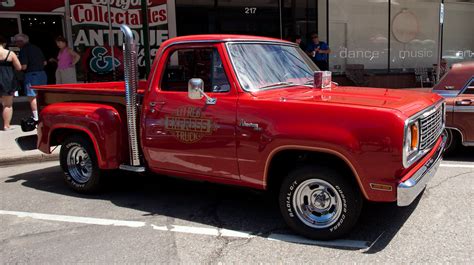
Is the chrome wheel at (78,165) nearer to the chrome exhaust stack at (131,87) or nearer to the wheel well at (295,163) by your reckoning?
the chrome exhaust stack at (131,87)

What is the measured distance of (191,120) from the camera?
4453 millimetres

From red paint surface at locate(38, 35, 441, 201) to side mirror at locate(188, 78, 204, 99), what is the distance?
0.83 ft

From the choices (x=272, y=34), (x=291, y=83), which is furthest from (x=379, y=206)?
(x=272, y=34)

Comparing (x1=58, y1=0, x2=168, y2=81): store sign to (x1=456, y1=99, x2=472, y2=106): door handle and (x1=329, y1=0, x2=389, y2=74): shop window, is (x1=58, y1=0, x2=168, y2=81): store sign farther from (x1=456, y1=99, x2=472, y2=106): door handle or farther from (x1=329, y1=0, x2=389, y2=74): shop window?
(x1=456, y1=99, x2=472, y2=106): door handle

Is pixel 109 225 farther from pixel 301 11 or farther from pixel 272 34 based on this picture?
pixel 301 11

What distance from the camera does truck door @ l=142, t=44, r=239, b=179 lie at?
14.0 feet

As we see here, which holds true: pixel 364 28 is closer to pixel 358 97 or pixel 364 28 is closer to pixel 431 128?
pixel 431 128

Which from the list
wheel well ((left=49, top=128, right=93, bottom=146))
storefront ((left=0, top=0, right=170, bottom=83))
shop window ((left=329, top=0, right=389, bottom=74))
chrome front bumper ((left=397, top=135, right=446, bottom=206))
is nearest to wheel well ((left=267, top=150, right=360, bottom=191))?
chrome front bumper ((left=397, top=135, right=446, bottom=206))

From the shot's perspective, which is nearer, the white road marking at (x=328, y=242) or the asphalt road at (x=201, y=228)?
the asphalt road at (x=201, y=228)

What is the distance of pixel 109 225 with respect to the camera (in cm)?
461

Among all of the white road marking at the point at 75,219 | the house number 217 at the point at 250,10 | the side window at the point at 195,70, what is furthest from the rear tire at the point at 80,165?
the house number 217 at the point at 250,10

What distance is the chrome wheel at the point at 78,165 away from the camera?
5629 mm

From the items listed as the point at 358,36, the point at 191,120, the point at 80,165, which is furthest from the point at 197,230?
the point at 358,36

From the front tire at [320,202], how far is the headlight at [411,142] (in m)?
0.50
